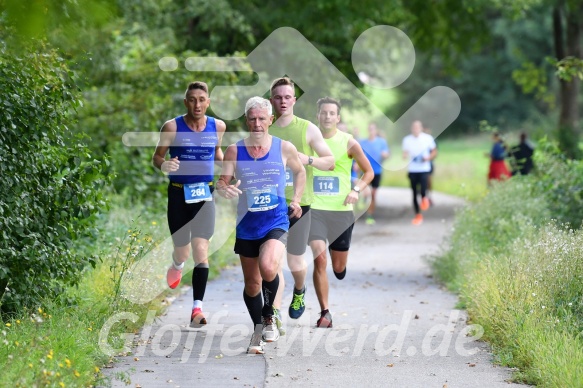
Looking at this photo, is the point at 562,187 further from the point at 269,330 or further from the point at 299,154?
the point at 269,330

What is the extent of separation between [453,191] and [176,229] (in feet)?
88.0

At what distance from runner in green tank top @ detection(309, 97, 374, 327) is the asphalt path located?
509 mm

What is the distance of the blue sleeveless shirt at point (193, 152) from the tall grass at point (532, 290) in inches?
101

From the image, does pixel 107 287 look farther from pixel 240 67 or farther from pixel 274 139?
pixel 240 67

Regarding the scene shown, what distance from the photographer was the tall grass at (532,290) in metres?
Answer: 7.00

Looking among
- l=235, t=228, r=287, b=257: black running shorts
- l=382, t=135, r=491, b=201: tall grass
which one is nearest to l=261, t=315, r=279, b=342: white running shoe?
l=235, t=228, r=287, b=257: black running shorts

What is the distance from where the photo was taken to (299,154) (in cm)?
862

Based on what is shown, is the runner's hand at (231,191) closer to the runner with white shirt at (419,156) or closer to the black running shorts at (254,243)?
the black running shorts at (254,243)

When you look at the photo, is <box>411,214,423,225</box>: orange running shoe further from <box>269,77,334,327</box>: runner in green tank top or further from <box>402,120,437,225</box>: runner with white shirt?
<box>269,77,334,327</box>: runner in green tank top

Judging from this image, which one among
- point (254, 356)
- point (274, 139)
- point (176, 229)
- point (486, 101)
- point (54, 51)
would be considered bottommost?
point (486, 101)

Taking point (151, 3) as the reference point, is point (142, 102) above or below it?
below

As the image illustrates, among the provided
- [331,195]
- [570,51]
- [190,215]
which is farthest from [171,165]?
[570,51]

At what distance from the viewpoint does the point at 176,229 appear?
9.21m

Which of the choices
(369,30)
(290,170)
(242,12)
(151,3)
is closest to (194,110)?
(290,170)
